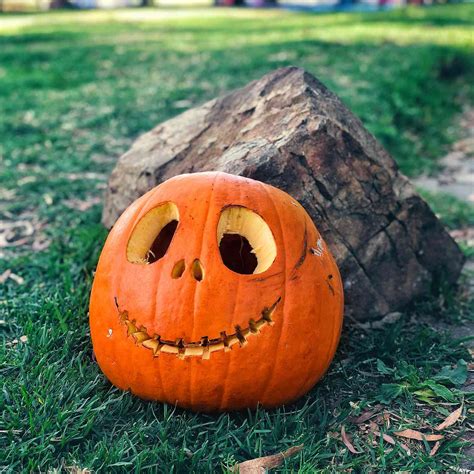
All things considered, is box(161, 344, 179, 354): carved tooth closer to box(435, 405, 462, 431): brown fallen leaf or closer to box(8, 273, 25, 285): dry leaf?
box(435, 405, 462, 431): brown fallen leaf

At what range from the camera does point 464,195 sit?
574 cm

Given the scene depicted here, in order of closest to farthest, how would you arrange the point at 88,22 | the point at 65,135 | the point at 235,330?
the point at 235,330
the point at 65,135
the point at 88,22

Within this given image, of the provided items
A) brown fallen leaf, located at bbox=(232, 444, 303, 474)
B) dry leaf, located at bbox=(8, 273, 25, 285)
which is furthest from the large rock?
brown fallen leaf, located at bbox=(232, 444, 303, 474)

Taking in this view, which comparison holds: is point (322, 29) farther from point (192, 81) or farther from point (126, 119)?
point (126, 119)

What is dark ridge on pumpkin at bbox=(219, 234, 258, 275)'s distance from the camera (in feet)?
8.87

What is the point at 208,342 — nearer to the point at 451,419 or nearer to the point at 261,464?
the point at 261,464

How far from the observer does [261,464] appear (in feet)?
7.29

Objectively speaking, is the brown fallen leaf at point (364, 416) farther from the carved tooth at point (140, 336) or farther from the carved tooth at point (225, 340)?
the carved tooth at point (140, 336)

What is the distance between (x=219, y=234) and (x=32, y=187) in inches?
120

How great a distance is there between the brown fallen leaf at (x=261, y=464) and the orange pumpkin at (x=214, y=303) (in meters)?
0.25

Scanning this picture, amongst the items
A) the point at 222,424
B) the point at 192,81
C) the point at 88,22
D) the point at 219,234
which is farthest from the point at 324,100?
the point at 88,22

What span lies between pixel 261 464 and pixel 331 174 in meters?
1.46

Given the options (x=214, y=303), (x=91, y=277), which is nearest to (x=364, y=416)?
(x=214, y=303)

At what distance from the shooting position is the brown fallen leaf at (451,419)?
2479mm
